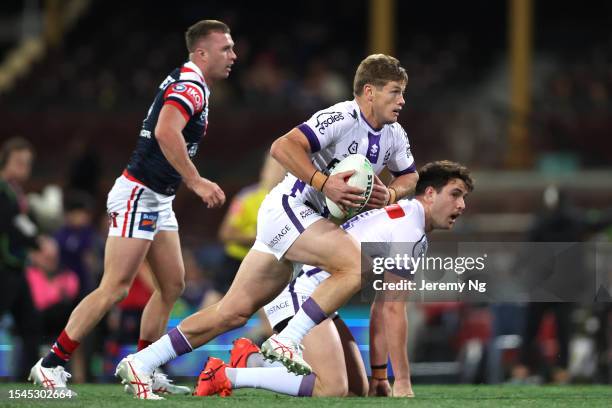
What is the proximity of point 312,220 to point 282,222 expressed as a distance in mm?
145

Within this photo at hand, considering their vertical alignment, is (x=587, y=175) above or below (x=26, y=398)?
above

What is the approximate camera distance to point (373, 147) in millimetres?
6352

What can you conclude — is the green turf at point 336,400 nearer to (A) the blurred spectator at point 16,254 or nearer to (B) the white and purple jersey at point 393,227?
(B) the white and purple jersey at point 393,227

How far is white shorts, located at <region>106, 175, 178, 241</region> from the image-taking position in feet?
22.0

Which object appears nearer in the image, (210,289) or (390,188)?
(390,188)

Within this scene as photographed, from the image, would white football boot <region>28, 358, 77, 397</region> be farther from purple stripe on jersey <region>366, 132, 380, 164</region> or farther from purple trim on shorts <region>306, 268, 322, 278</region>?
purple stripe on jersey <region>366, 132, 380, 164</region>

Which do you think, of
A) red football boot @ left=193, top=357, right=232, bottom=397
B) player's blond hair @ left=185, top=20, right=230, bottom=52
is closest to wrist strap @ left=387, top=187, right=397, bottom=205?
red football boot @ left=193, top=357, right=232, bottom=397

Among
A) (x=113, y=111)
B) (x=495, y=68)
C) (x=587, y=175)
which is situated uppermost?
(x=495, y=68)

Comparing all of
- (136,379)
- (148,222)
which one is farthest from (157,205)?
(136,379)

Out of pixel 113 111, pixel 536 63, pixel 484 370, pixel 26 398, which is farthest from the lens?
pixel 536 63

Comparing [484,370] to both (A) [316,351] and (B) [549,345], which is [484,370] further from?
(A) [316,351]

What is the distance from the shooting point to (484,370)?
33.7 feet

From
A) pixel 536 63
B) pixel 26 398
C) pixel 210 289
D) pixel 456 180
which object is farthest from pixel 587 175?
pixel 26 398

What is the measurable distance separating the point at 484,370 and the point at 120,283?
14.5 feet
